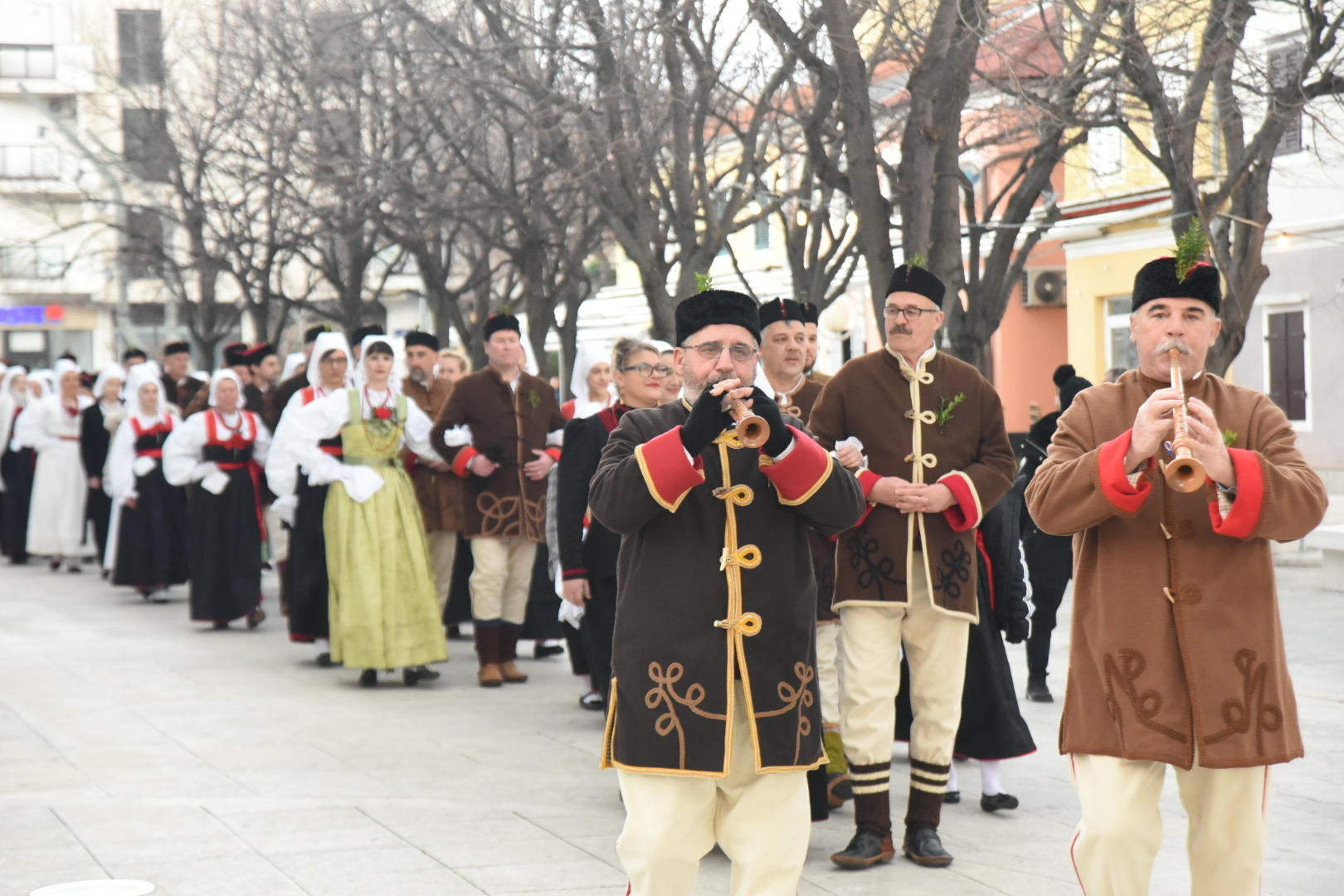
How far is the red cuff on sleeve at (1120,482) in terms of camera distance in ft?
13.3

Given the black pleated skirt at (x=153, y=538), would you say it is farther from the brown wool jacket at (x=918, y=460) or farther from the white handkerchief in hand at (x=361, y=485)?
→ the brown wool jacket at (x=918, y=460)

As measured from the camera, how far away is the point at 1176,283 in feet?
13.9

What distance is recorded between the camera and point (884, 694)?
5.93m

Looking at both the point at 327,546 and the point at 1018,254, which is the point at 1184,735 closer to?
the point at 327,546

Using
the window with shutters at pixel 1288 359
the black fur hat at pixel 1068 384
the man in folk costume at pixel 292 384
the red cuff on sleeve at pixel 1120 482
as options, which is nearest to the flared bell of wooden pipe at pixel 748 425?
the red cuff on sleeve at pixel 1120 482

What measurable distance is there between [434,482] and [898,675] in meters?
5.97

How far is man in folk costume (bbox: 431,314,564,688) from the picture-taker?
10.3 meters

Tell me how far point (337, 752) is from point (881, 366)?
357 cm

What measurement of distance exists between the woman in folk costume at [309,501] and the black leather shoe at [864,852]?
516 cm

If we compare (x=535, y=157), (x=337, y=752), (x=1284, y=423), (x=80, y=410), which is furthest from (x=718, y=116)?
(x=1284, y=423)

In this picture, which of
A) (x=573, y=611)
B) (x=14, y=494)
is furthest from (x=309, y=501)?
(x=14, y=494)

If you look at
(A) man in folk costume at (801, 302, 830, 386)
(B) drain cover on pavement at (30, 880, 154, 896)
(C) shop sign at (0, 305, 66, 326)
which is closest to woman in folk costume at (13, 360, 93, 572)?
(A) man in folk costume at (801, 302, 830, 386)

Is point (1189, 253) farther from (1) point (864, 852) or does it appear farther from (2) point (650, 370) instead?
(2) point (650, 370)

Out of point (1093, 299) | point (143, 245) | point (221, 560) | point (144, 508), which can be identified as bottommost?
point (221, 560)
